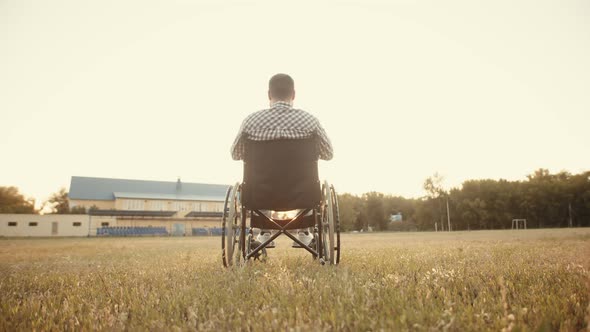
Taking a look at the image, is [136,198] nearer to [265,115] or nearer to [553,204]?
[265,115]

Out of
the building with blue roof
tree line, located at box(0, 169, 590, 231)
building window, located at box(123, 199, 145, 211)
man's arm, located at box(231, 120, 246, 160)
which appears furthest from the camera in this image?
building window, located at box(123, 199, 145, 211)

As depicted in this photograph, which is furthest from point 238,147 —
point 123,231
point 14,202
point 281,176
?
point 14,202

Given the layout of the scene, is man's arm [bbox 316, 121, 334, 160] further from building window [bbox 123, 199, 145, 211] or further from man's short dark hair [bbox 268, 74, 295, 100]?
building window [bbox 123, 199, 145, 211]

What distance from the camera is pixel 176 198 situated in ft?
209

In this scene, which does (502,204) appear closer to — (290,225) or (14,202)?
(290,225)

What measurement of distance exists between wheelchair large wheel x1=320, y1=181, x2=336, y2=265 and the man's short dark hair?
1196 mm

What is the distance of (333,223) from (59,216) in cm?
5082

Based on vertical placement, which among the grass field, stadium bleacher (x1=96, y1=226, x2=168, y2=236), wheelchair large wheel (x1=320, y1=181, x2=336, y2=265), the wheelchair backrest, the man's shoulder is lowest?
stadium bleacher (x1=96, y1=226, x2=168, y2=236)

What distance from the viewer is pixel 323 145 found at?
12.7 ft

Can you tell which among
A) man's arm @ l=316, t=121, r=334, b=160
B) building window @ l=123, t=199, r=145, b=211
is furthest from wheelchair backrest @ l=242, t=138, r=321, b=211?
building window @ l=123, t=199, r=145, b=211

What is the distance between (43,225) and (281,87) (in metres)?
50.6

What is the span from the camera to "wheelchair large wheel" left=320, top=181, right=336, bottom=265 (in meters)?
3.66

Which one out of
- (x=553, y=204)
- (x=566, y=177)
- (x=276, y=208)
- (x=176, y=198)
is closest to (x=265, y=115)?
(x=276, y=208)

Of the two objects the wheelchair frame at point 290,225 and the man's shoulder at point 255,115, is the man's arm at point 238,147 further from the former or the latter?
the wheelchair frame at point 290,225
